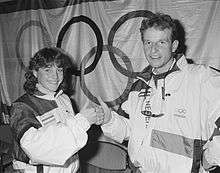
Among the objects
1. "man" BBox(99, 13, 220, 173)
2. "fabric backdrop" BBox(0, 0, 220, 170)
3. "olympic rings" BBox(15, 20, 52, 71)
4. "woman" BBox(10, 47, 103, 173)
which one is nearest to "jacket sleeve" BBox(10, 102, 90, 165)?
"woman" BBox(10, 47, 103, 173)

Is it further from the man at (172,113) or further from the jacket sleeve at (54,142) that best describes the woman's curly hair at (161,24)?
the jacket sleeve at (54,142)

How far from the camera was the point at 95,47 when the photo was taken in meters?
2.62

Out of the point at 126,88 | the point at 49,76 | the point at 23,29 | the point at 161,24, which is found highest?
the point at 161,24

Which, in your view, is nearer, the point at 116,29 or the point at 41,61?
the point at 41,61

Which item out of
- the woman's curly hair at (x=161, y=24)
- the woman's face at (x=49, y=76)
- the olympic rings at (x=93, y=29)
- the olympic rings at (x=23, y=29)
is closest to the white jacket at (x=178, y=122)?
the woman's curly hair at (x=161, y=24)

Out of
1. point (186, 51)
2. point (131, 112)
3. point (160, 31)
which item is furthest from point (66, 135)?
point (186, 51)

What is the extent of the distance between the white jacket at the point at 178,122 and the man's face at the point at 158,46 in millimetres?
91

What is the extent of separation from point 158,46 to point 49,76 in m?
0.68

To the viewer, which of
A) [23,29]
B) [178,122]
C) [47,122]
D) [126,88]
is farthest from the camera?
[23,29]

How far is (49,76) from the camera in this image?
1.61 meters

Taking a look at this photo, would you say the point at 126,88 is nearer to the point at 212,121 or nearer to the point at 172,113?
the point at 172,113

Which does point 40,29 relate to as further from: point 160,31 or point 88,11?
point 160,31

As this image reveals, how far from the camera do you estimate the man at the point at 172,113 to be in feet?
4.45

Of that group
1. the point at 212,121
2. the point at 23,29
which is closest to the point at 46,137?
the point at 212,121
